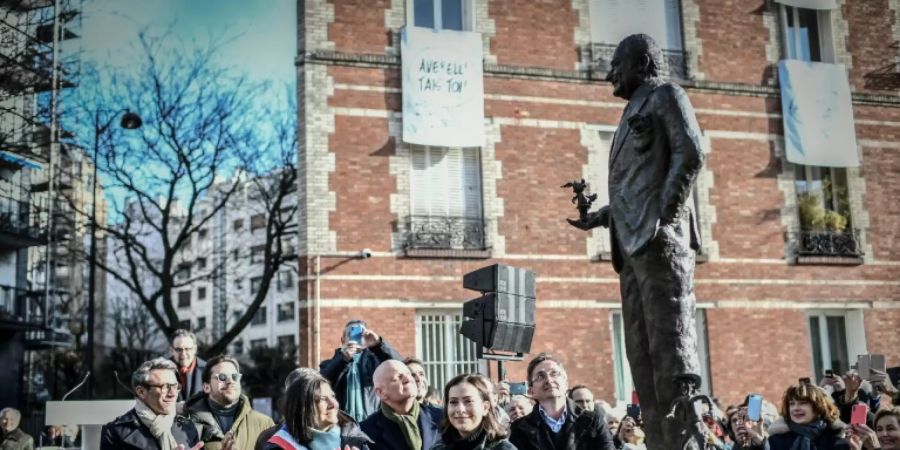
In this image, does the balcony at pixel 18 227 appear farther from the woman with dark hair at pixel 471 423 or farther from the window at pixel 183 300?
the window at pixel 183 300

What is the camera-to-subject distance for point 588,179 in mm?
18297

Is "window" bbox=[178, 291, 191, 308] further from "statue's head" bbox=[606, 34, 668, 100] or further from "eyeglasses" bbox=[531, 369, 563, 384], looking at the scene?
"statue's head" bbox=[606, 34, 668, 100]

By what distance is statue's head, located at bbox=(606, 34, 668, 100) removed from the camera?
5609 millimetres

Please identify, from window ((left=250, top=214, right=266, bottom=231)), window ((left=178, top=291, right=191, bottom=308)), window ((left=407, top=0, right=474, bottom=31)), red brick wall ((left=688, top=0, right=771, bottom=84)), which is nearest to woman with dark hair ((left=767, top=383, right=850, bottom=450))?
window ((left=407, top=0, right=474, bottom=31))

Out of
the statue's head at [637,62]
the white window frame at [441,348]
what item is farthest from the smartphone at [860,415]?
the white window frame at [441,348]

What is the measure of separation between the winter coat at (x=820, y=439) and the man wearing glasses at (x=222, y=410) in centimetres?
349

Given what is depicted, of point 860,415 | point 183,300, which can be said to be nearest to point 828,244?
point 860,415

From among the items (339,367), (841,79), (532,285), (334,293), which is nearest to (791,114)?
(841,79)

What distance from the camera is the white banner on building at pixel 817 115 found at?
19.3 meters

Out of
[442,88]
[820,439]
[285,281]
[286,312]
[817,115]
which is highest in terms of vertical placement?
[442,88]

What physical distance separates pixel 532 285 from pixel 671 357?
5754mm

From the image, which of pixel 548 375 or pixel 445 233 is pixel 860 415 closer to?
pixel 548 375

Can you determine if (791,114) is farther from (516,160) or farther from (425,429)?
(425,429)

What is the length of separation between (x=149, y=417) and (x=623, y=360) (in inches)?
524
